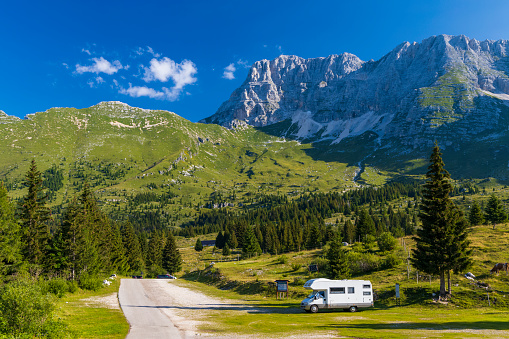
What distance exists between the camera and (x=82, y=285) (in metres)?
50.0

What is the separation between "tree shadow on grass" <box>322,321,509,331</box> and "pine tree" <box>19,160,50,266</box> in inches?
1741

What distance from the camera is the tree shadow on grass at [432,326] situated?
22303 mm

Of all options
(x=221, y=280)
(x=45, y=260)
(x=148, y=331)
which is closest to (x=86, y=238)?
(x=45, y=260)

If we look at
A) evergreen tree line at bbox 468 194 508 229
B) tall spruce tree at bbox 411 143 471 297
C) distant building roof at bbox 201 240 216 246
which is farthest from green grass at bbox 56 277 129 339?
distant building roof at bbox 201 240 216 246

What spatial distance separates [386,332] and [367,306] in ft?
48.2

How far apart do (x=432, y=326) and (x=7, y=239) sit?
45.4 m

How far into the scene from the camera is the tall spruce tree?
35875 millimetres

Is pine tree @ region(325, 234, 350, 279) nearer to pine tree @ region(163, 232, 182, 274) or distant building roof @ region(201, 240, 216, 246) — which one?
pine tree @ region(163, 232, 182, 274)

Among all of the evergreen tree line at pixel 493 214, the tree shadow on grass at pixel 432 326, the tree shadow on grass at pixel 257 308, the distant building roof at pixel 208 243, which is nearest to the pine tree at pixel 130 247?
the tree shadow on grass at pixel 257 308

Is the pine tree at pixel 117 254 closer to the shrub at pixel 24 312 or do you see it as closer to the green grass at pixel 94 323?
the green grass at pixel 94 323

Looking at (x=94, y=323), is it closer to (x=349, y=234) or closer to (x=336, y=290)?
(x=336, y=290)

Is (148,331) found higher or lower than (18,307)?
lower

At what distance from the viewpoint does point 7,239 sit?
118ft

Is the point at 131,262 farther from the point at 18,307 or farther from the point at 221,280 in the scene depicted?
the point at 18,307
